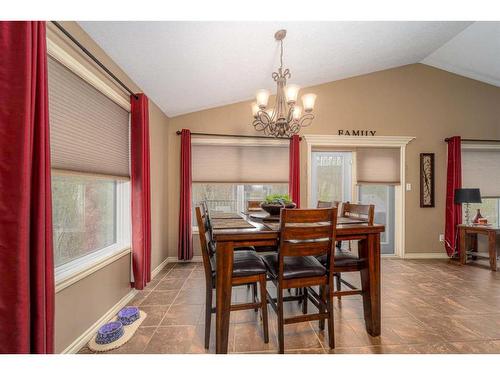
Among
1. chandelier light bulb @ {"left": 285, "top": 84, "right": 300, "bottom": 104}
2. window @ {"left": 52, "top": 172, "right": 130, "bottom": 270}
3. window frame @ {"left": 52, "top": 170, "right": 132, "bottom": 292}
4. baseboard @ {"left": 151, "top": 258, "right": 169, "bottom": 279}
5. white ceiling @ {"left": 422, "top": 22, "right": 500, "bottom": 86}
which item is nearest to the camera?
window frame @ {"left": 52, "top": 170, "right": 132, "bottom": 292}

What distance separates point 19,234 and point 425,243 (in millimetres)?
5252

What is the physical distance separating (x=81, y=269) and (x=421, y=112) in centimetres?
533

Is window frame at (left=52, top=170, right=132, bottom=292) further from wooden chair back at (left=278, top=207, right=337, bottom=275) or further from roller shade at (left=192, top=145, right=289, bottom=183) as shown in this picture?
wooden chair back at (left=278, top=207, right=337, bottom=275)


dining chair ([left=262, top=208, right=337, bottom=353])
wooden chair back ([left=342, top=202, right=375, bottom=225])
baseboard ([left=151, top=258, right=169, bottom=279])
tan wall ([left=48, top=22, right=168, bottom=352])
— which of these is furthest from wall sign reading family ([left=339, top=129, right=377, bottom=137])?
baseboard ([left=151, top=258, right=169, bottom=279])

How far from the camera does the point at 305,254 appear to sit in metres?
1.57

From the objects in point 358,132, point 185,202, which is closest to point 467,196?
point 358,132

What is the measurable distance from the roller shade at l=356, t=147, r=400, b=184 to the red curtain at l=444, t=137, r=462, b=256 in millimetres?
839

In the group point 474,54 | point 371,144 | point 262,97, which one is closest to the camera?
point 262,97

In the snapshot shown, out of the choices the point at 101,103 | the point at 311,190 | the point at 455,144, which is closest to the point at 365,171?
the point at 311,190

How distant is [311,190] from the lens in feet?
13.5

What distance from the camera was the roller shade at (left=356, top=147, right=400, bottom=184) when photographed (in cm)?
404

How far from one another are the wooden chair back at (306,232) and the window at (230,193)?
8.03 feet

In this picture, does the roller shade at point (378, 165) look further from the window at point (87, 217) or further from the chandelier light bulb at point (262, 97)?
the window at point (87, 217)

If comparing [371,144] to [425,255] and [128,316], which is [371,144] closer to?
[425,255]
